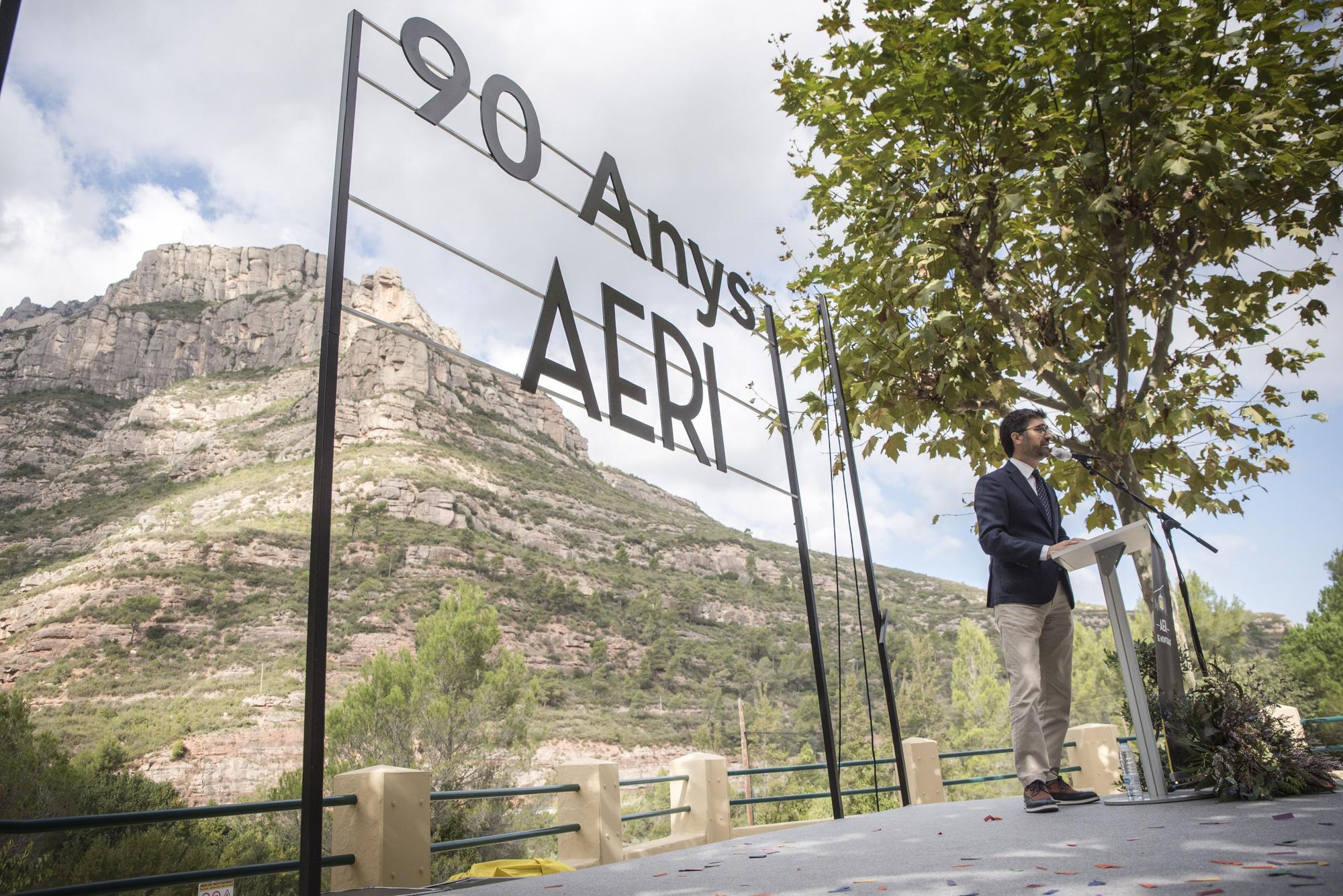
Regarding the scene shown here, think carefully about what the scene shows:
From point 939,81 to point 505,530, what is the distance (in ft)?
141

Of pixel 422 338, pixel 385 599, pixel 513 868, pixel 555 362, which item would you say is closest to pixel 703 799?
pixel 513 868

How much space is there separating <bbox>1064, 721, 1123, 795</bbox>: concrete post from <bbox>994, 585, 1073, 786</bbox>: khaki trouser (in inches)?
139

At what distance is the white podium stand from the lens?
3082 millimetres

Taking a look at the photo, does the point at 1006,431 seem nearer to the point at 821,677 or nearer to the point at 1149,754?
the point at 1149,754

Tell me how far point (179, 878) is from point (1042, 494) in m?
3.36

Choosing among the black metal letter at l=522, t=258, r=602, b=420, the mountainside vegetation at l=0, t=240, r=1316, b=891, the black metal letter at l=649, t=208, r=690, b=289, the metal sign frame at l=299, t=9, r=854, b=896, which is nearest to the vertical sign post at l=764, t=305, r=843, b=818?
the metal sign frame at l=299, t=9, r=854, b=896

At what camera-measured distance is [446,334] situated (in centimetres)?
6438

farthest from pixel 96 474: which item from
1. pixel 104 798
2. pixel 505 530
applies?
pixel 104 798

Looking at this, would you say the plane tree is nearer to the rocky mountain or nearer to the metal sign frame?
the metal sign frame

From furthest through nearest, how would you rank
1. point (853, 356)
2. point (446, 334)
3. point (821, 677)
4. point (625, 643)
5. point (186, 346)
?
point (446, 334) < point (186, 346) < point (625, 643) < point (853, 356) < point (821, 677)

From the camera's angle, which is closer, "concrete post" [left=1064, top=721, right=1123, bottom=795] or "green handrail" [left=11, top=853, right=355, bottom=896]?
"green handrail" [left=11, top=853, right=355, bottom=896]

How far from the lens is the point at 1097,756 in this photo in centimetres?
660

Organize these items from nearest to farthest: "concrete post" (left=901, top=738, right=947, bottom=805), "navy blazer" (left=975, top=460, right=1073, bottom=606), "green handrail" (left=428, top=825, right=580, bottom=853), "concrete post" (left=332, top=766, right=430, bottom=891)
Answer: "concrete post" (left=332, top=766, right=430, bottom=891)
"green handrail" (left=428, top=825, right=580, bottom=853)
"navy blazer" (left=975, top=460, right=1073, bottom=606)
"concrete post" (left=901, top=738, right=947, bottom=805)

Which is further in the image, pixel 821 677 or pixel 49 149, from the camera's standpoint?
pixel 49 149
